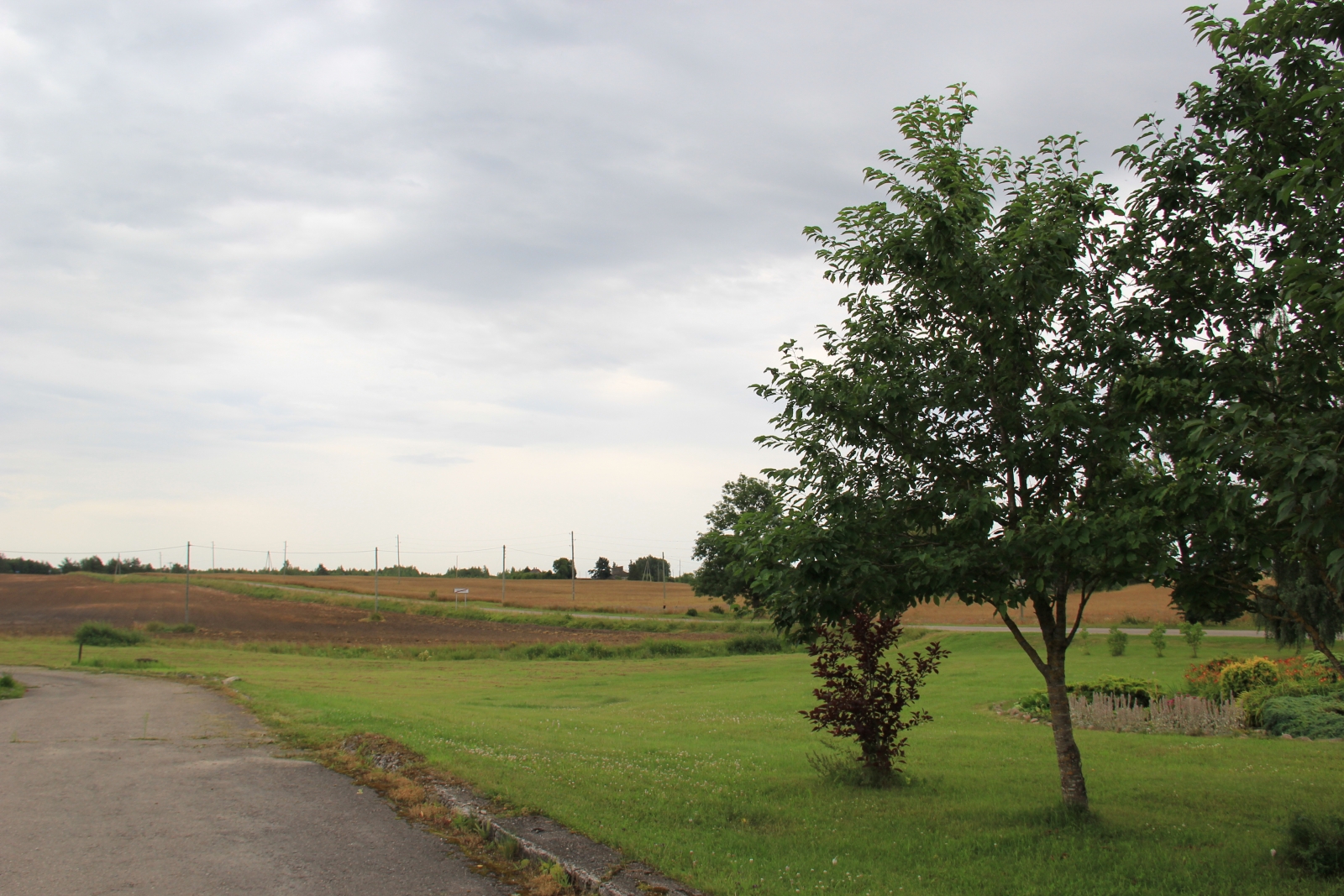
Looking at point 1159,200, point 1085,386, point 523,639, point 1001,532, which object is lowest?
point 523,639

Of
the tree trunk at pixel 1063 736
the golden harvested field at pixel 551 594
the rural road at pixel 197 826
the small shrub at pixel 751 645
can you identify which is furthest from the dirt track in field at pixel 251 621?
the tree trunk at pixel 1063 736

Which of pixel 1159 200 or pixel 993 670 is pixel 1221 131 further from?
pixel 993 670

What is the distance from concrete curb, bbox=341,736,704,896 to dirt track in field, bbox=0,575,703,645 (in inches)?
1618

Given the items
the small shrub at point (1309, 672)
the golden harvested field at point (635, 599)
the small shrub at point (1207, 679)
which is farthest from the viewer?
the golden harvested field at point (635, 599)

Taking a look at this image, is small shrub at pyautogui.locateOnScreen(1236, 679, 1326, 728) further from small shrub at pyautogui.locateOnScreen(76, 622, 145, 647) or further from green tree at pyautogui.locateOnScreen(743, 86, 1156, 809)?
small shrub at pyautogui.locateOnScreen(76, 622, 145, 647)

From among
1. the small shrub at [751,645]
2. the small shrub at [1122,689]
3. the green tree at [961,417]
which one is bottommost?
the small shrub at [751,645]

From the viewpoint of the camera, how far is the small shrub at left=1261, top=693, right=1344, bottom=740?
1392 cm

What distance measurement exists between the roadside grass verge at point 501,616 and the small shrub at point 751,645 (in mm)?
3114

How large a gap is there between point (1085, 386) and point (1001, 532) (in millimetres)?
1450

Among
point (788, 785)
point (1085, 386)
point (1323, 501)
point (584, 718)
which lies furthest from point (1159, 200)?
point (584, 718)

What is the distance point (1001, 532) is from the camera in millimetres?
7074

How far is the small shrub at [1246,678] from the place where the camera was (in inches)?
666

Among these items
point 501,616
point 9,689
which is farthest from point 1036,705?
point 501,616

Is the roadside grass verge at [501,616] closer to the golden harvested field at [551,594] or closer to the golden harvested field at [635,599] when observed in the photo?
the golden harvested field at [551,594]
